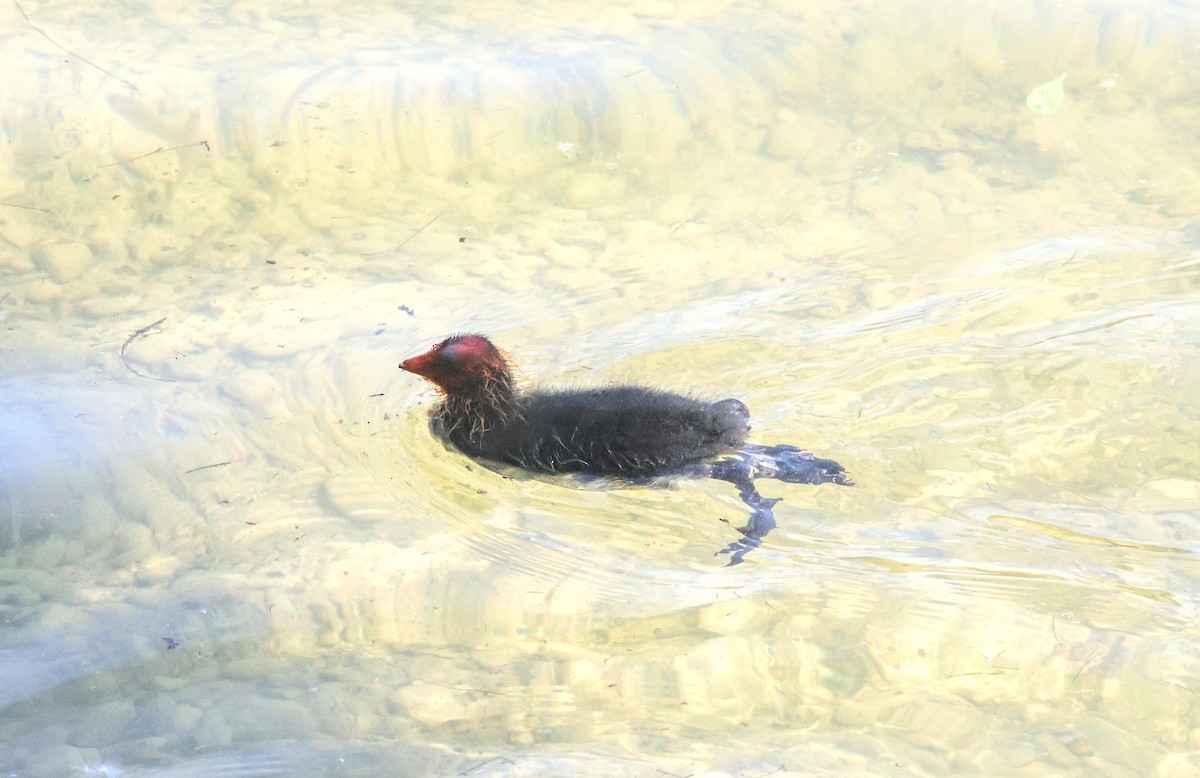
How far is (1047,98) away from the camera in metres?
6.46

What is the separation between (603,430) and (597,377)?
56 centimetres

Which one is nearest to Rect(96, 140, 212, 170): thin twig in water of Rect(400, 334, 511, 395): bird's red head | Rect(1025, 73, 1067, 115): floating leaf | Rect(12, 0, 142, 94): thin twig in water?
Rect(12, 0, 142, 94): thin twig in water

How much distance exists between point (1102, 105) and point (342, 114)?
4419 millimetres

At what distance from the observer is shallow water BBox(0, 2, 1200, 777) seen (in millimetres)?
3430

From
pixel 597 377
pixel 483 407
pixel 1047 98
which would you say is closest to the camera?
pixel 483 407

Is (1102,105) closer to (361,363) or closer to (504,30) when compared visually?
(504,30)

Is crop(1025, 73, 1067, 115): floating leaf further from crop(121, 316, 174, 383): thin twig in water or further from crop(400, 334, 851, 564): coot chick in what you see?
crop(121, 316, 174, 383): thin twig in water

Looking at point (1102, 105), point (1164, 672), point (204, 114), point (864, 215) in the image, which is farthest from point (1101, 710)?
point (204, 114)

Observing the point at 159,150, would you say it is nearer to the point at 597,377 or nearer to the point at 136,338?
the point at 136,338

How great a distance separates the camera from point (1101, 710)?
3412mm

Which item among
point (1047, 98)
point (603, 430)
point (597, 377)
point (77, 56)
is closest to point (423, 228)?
point (597, 377)

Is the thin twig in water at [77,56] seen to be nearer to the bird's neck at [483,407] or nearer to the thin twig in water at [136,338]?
the thin twig in water at [136,338]

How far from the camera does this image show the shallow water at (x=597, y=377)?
3430mm

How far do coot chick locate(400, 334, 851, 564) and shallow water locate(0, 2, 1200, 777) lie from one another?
108 millimetres
